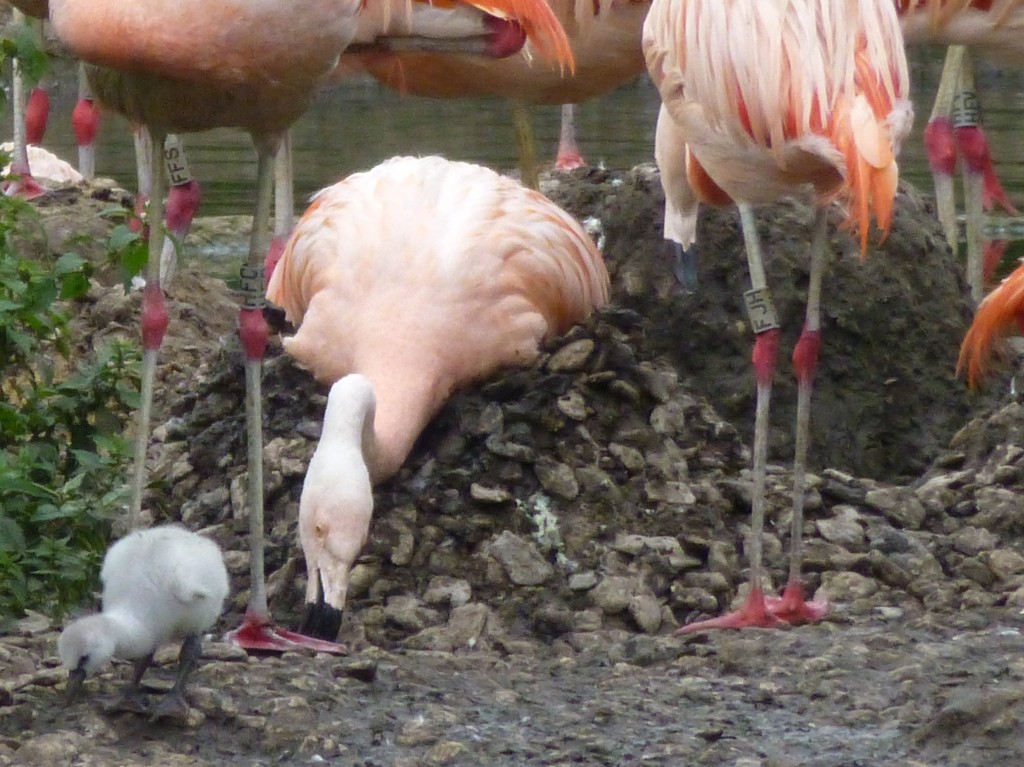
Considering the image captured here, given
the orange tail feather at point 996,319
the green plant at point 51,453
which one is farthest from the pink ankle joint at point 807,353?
the green plant at point 51,453

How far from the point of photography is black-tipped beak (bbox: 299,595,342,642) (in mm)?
4398

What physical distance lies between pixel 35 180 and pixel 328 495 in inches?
172

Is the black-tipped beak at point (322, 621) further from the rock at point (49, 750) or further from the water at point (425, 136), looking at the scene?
the water at point (425, 136)

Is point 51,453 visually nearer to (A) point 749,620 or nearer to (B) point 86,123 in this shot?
(A) point 749,620

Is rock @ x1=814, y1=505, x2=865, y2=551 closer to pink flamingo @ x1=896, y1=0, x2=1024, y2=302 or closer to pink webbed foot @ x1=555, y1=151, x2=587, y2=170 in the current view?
pink flamingo @ x1=896, y1=0, x2=1024, y2=302

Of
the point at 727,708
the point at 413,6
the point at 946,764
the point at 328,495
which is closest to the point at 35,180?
the point at 413,6

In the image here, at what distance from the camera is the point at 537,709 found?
387cm

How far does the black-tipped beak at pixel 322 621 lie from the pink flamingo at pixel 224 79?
38mm

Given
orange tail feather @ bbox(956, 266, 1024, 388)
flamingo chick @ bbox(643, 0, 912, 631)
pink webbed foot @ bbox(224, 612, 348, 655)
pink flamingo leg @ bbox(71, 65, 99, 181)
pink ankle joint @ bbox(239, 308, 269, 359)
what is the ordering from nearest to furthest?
1. pink webbed foot @ bbox(224, 612, 348, 655)
2. flamingo chick @ bbox(643, 0, 912, 631)
3. pink ankle joint @ bbox(239, 308, 269, 359)
4. orange tail feather @ bbox(956, 266, 1024, 388)
5. pink flamingo leg @ bbox(71, 65, 99, 181)

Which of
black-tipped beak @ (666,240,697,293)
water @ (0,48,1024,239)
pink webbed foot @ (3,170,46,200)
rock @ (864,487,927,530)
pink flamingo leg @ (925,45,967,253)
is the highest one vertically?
water @ (0,48,1024,239)

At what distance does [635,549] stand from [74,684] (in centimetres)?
190

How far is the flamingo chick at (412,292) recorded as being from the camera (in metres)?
5.02

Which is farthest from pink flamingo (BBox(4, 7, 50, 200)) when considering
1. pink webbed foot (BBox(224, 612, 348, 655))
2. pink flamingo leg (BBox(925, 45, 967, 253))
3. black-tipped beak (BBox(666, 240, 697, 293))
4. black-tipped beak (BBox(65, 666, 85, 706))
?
black-tipped beak (BBox(65, 666, 85, 706))

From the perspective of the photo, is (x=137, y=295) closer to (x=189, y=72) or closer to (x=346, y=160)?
(x=189, y=72)
